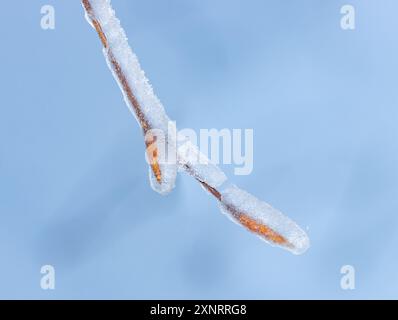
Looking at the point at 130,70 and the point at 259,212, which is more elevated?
the point at 130,70

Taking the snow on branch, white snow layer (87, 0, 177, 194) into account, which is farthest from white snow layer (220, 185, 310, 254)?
white snow layer (87, 0, 177, 194)

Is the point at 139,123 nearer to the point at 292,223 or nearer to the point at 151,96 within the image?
the point at 151,96

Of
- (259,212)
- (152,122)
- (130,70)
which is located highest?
(130,70)

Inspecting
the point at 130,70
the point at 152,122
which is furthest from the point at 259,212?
the point at 130,70

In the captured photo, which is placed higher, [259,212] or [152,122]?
[152,122]

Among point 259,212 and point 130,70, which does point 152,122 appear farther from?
point 259,212

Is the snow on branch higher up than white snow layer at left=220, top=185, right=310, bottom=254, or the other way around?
the snow on branch

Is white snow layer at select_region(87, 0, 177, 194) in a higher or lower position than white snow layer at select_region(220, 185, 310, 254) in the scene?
higher

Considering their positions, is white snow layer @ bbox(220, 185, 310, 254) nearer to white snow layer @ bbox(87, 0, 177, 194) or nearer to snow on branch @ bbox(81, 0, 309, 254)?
snow on branch @ bbox(81, 0, 309, 254)
